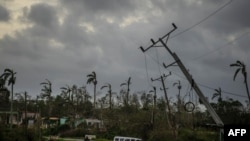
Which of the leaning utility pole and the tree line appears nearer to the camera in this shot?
the leaning utility pole

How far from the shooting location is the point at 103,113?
325 ft

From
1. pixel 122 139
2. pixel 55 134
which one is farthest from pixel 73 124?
pixel 122 139

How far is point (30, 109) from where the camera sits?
12225 cm

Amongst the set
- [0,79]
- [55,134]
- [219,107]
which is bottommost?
[55,134]

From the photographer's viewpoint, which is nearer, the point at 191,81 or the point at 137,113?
the point at 191,81

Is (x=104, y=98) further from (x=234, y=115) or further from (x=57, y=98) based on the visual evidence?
(x=234, y=115)

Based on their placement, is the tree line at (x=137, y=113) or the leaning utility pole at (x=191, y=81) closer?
the leaning utility pole at (x=191, y=81)

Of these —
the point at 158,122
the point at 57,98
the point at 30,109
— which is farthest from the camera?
the point at 30,109

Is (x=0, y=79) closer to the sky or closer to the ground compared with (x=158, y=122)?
closer to the sky

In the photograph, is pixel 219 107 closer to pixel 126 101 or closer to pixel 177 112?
pixel 177 112

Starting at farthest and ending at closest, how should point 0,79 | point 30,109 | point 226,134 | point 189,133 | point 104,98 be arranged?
point 30,109 → point 104,98 → point 0,79 → point 189,133 → point 226,134

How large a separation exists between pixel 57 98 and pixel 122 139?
227 ft

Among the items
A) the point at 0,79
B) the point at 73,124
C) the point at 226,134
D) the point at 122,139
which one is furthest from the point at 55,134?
the point at 226,134

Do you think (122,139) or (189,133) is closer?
(122,139)
